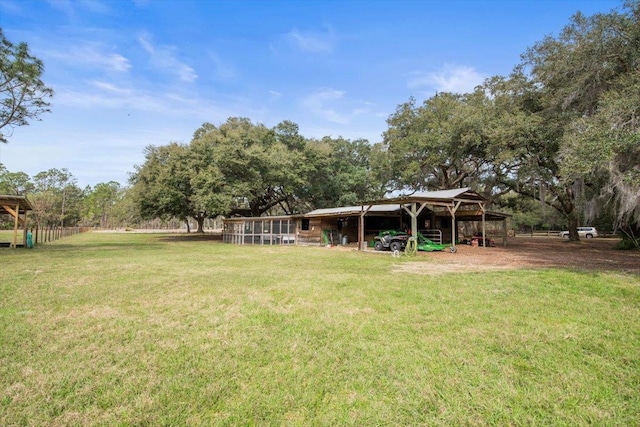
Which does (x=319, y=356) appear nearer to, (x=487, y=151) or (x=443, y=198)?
(x=443, y=198)

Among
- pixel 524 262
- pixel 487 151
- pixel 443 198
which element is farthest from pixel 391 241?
pixel 487 151

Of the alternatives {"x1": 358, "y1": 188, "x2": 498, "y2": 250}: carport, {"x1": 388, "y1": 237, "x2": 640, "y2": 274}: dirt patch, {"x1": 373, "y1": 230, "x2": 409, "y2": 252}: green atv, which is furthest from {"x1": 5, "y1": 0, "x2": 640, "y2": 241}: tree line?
{"x1": 373, "y1": 230, "x2": 409, "y2": 252}: green atv

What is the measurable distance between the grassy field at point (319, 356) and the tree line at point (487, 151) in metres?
6.22

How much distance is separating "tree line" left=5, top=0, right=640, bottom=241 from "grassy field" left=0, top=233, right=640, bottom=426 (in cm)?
622

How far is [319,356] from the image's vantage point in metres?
3.39

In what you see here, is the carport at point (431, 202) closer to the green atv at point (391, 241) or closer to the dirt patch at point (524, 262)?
the green atv at point (391, 241)

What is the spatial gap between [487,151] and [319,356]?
61.3 feet

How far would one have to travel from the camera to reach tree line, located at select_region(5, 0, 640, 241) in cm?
995

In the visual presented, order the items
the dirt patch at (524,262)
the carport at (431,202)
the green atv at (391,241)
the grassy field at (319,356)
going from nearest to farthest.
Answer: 1. the grassy field at (319,356)
2. the dirt patch at (524,262)
3. the carport at (431,202)
4. the green atv at (391,241)

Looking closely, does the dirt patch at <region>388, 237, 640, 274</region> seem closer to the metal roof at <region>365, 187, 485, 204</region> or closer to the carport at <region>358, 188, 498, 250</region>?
the carport at <region>358, 188, 498, 250</region>

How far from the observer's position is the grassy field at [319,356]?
8.11 feet

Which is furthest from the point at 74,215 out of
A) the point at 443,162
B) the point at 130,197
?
the point at 443,162

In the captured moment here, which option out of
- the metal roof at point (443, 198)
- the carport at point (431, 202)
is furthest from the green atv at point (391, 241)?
the metal roof at point (443, 198)

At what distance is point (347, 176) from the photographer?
1177 inches
